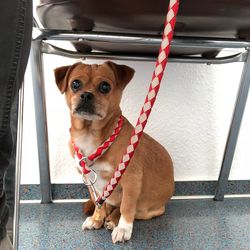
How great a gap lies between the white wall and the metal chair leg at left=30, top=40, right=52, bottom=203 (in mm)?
74

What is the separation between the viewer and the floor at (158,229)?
77 cm

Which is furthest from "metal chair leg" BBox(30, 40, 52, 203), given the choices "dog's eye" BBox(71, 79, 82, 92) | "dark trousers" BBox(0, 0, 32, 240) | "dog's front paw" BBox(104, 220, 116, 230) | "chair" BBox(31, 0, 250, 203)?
"dark trousers" BBox(0, 0, 32, 240)

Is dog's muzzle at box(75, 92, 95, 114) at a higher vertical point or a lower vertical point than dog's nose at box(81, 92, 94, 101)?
lower

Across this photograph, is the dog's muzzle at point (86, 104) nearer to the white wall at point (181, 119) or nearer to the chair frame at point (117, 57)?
the chair frame at point (117, 57)

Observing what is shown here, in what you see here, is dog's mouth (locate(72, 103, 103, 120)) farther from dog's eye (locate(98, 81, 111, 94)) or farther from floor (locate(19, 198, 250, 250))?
floor (locate(19, 198, 250, 250))

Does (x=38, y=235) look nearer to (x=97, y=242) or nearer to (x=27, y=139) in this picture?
(x=97, y=242)

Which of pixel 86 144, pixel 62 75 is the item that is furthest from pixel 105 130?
pixel 62 75

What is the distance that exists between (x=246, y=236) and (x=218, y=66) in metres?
0.49

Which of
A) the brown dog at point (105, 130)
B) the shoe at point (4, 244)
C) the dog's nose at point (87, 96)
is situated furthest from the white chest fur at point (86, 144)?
the shoe at point (4, 244)

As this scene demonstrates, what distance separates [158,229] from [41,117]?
0.41 m

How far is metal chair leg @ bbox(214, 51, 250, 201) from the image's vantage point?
892mm

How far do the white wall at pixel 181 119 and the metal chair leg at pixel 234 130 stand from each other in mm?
75

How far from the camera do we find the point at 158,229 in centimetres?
84

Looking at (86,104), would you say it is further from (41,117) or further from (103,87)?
(41,117)
